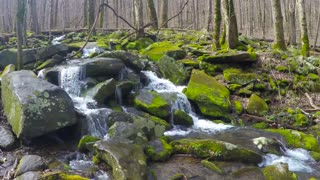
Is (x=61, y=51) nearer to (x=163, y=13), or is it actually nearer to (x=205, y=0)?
(x=163, y=13)

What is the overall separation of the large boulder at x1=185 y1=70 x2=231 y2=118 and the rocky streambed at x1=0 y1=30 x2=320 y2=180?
3 centimetres

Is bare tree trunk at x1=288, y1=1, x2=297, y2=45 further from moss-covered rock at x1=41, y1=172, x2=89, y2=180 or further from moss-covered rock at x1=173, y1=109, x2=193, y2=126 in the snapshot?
moss-covered rock at x1=41, y1=172, x2=89, y2=180

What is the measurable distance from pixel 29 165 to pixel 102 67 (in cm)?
493

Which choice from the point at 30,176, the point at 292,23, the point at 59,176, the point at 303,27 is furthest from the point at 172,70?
the point at 292,23

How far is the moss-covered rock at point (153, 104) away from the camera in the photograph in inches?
354

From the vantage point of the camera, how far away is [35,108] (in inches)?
282

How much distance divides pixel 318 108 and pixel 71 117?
7.03m

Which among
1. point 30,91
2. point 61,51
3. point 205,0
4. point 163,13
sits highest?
point 205,0

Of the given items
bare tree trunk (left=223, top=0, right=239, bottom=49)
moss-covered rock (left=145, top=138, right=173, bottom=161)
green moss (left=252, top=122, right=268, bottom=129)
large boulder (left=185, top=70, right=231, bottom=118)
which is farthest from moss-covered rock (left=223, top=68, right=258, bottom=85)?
moss-covered rock (left=145, top=138, right=173, bottom=161)

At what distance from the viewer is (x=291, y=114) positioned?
30.5 feet

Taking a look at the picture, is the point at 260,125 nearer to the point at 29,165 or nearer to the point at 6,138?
the point at 29,165

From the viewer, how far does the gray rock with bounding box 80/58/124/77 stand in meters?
10.2

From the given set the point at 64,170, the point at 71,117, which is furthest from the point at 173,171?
the point at 71,117

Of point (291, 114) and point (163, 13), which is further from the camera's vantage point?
point (163, 13)
